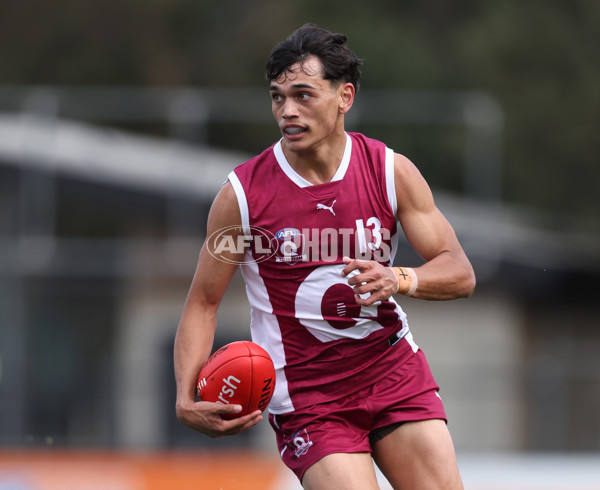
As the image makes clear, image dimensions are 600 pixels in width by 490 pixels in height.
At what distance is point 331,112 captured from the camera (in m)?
4.50

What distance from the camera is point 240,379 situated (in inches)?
172

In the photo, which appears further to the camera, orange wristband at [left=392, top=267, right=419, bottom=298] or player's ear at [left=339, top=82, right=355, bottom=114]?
player's ear at [left=339, top=82, right=355, bottom=114]

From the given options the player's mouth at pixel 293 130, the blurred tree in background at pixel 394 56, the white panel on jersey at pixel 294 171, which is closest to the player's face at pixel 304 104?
the player's mouth at pixel 293 130

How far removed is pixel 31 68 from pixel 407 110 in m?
16.3

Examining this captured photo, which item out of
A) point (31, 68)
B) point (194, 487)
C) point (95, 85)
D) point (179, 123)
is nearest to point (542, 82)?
point (95, 85)

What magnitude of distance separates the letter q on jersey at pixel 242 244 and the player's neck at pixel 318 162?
0.33m

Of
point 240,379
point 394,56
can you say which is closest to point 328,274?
point 240,379

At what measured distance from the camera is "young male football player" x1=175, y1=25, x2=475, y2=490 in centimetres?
441

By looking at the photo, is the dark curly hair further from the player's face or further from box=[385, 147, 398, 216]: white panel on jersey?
box=[385, 147, 398, 216]: white panel on jersey

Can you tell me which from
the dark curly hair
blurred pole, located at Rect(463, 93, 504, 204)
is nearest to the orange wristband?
the dark curly hair

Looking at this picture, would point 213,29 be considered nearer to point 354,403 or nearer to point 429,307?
point 429,307

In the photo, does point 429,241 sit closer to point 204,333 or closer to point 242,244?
point 242,244

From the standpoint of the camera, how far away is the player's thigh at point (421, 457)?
14.3 feet

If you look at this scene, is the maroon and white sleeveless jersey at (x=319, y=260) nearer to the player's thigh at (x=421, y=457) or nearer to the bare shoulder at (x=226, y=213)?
the bare shoulder at (x=226, y=213)
